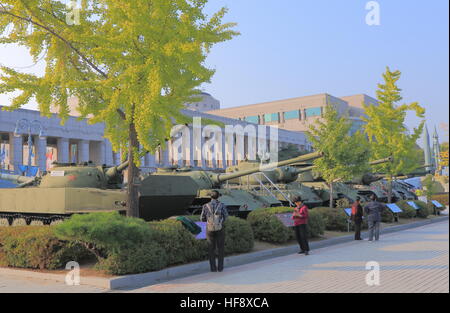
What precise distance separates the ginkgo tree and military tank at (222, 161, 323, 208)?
7.62 m

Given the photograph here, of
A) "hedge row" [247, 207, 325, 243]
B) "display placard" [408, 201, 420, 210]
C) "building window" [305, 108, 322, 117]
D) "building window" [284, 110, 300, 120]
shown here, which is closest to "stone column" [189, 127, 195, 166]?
"building window" [305, 108, 322, 117]

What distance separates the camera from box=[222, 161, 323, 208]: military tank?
1867 centimetres

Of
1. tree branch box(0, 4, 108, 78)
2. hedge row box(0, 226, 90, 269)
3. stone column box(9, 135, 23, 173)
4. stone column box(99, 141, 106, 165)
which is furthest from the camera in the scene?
stone column box(99, 141, 106, 165)

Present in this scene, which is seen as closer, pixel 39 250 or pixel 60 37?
pixel 39 250

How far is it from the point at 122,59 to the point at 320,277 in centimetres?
623

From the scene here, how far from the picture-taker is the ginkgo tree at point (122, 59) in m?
10.3

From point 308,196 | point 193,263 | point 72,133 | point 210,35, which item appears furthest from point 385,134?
point 72,133

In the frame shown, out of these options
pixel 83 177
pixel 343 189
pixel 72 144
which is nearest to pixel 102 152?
pixel 72 144

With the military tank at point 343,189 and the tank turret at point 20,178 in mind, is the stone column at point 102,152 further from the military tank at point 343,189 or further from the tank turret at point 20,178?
the tank turret at point 20,178

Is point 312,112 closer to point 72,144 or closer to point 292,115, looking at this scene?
point 292,115

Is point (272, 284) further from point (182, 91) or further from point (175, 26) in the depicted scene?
point (175, 26)

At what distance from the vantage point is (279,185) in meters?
19.8

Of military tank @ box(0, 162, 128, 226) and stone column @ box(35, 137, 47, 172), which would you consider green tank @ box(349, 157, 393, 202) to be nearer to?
military tank @ box(0, 162, 128, 226)

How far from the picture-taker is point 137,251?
8.46m
